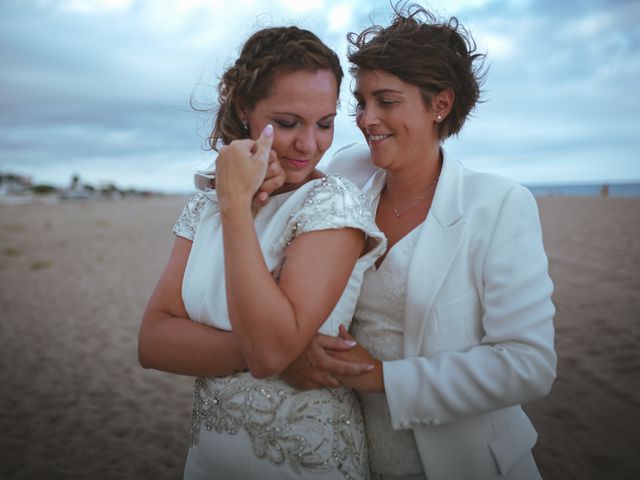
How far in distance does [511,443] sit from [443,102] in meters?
1.85

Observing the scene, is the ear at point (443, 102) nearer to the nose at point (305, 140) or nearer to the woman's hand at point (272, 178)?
the nose at point (305, 140)

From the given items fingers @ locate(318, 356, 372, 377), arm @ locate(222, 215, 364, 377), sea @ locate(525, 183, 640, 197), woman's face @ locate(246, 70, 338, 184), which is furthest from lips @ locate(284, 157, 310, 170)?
sea @ locate(525, 183, 640, 197)

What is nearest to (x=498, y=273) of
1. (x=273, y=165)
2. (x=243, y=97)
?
(x=273, y=165)

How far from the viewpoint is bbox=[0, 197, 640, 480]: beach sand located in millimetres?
4668

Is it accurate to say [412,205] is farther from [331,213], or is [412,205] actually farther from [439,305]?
[331,213]

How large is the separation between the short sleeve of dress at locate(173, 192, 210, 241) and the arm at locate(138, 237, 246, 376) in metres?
0.05

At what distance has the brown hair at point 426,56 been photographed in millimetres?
2482

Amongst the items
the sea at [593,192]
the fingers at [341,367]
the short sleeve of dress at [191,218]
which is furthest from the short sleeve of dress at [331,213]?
the sea at [593,192]

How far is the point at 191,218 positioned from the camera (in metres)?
2.35

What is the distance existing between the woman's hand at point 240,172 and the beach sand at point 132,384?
12.9ft

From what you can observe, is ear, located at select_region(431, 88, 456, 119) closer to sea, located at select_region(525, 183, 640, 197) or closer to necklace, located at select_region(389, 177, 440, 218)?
necklace, located at select_region(389, 177, 440, 218)

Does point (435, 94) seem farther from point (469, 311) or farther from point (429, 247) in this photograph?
point (469, 311)

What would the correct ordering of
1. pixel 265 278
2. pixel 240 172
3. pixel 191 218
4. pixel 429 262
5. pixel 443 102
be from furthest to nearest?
1. pixel 443 102
2. pixel 191 218
3. pixel 429 262
4. pixel 240 172
5. pixel 265 278

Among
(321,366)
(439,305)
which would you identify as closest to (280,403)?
(321,366)
